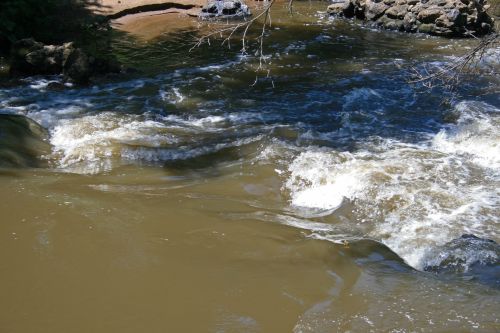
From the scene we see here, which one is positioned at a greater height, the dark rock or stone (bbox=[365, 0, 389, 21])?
stone (bbox=[365, 0, 389, 21])

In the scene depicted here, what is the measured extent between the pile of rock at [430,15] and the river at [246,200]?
363 centimetres

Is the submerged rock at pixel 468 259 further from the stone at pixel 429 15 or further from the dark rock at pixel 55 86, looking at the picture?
the stone at pixel 429 15

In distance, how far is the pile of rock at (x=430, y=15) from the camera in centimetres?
1402

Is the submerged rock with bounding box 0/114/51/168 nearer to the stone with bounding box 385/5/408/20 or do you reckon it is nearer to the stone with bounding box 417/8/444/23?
the stone with bounding box 417/8/444/23

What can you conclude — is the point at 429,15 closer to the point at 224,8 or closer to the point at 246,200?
the point at 224,8

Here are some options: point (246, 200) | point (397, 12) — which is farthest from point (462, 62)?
point (397, 12)

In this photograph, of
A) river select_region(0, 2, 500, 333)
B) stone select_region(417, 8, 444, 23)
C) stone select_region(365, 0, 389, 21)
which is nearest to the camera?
river select_region(0, 2, 500, 333)

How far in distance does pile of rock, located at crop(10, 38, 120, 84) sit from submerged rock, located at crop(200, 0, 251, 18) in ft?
21.0

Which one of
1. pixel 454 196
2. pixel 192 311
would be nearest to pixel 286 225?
pixel 192 311

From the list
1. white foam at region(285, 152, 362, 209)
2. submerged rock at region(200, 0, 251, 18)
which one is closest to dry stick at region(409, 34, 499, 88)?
white foam at region(285, 152, 362, 209)

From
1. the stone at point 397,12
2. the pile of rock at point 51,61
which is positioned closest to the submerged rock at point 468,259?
the pile of rock at point 51,61

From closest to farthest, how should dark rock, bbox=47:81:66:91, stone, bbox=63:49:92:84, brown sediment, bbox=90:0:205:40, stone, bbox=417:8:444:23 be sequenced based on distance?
1. dark rock, bbox=47:81:66:91
2. stone, bbox=63:49:92:84
3. stone, bbox=417:8:444:23
4. brown sediment, bbox=90:0:205:40

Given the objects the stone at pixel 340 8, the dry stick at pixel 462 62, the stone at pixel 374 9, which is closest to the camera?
the dry stick at pixel 462 62

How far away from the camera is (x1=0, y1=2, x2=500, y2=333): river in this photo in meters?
3.58
